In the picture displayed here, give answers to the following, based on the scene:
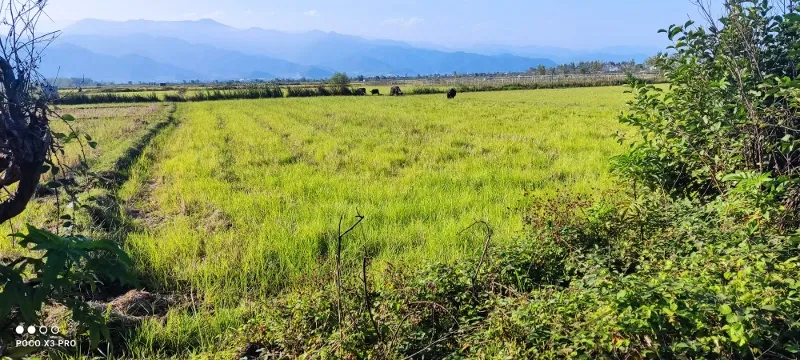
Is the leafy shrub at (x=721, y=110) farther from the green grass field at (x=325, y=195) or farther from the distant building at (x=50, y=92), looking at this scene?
the distant building at (x=50, y=92)

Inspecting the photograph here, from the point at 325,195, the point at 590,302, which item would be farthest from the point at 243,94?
the point at 590,302

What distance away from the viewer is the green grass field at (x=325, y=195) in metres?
3.99

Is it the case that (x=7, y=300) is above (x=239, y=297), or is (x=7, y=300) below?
above

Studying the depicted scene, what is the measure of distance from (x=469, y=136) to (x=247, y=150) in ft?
18.7

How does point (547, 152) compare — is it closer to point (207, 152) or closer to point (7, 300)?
point (207, 152)

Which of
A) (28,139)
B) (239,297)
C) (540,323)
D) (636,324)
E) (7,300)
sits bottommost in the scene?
(239,297)

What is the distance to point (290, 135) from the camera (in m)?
13.3

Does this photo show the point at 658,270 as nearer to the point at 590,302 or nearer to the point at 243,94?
the point at 590,302

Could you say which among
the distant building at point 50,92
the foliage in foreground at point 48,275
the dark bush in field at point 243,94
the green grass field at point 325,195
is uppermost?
the dark bush in field at point 243,94

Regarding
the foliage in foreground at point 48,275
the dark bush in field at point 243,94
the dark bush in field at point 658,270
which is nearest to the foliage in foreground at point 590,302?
the dark bush in field at point 658,270

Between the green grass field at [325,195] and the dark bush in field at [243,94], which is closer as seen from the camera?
the green grass field at [325,195]

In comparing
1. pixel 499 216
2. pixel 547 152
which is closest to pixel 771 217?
pixel 499 216

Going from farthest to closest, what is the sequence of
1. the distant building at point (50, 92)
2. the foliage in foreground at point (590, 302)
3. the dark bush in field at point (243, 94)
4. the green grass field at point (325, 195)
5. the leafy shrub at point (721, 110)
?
the dark bush in field at point (243, 94) < the green grass field at point (325, 195) < the leafy shrub at point (721, 110) < the foliage in foreground at point (590, 302) < the distant building at point (50, 92)

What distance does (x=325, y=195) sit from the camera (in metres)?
6.14
